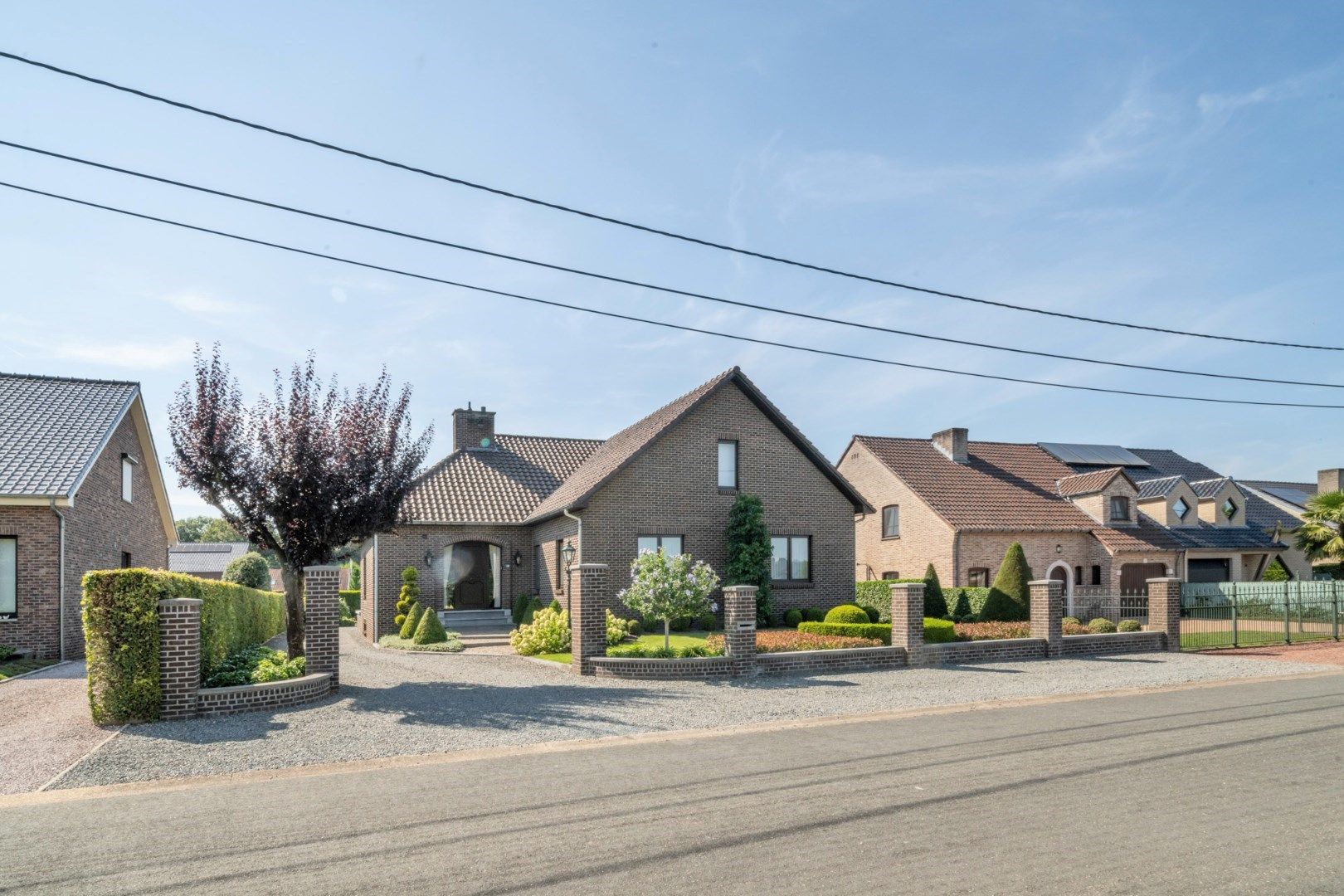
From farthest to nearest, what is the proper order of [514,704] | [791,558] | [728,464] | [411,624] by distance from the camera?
[791,558]
[728,464]
[411,624]
[514,704]

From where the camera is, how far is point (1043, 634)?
19.9 metres

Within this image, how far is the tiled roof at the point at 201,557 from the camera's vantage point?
61719mm

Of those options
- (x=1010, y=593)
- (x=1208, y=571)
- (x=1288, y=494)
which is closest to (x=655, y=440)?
(x=1010, y=593)

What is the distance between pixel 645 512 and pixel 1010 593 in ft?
40.8

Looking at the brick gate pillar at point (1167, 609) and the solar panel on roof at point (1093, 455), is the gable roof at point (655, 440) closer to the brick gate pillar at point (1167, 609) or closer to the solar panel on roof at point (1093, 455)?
the brick gate pillar at point (1167, 609)

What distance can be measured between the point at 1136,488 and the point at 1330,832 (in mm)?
30563

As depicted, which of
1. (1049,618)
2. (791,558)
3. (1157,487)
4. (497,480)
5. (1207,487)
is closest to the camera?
(1049,618)

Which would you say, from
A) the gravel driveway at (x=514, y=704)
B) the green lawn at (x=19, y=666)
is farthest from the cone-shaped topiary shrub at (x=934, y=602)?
the green lawn at (x=19, y=666)

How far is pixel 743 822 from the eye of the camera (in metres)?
7.16

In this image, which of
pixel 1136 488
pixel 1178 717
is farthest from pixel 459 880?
pixel 1136 488

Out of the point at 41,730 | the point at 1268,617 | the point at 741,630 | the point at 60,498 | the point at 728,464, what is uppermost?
the point at 728,464

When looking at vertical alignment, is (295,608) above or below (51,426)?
below

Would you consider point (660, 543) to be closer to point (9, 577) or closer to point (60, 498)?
point (60, 498)

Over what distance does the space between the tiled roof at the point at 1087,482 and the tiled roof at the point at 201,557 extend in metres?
51.1
